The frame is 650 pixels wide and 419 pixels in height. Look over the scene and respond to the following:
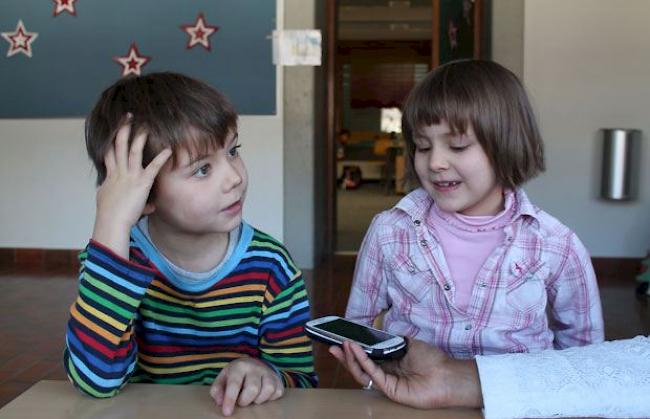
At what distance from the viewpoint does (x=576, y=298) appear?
1618 millimetres

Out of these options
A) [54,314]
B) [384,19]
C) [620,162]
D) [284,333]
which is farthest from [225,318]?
[384,19]

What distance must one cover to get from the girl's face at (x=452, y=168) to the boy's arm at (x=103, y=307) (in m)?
0.62

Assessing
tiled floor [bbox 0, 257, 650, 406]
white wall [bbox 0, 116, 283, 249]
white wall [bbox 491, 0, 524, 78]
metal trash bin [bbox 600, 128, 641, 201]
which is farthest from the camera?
white wall [bbox 0, 116, 283, 249]

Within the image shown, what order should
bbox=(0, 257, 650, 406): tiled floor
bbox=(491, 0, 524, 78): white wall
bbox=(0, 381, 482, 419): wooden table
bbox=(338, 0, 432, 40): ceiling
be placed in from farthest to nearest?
1. bbox=(338, 0, 432, 40): ceiling
2. bbox=(491, 0, 524, 78): white wall
3. bbox=(0, 257, 650, 406): tiled floor
4. bbox=(0, 381, 482, 419): wooden table

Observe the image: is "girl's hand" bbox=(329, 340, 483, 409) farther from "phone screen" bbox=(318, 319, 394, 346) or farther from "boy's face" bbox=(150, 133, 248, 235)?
"boy's face" bbox=(150, 133, 248, 235)

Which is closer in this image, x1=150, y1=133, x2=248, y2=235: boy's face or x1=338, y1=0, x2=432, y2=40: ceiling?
x1=150, y1=133, x2=248, y2=235: boy's face

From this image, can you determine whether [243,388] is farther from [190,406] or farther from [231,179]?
[231,179]

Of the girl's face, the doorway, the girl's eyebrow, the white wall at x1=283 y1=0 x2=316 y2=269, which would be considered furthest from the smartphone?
the white wall at x1=283 y1=0 x2=316 y2=269

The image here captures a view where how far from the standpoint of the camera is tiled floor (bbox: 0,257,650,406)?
3498mm

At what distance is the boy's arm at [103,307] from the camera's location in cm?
116

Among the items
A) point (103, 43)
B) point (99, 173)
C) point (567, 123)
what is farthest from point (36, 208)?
point (99, 173)

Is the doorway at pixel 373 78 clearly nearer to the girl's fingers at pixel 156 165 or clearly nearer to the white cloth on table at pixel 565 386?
the girl's fingers at pixel 156 165

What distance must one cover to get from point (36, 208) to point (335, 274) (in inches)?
98.1

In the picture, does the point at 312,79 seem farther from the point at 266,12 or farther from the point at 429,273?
the point at 429,273
